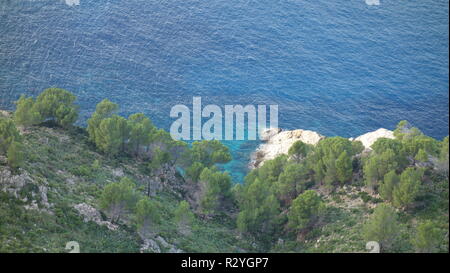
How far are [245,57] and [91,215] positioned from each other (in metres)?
62.9

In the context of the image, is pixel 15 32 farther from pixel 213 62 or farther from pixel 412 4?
pixel 412 4

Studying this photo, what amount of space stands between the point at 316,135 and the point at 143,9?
5259 centimetres

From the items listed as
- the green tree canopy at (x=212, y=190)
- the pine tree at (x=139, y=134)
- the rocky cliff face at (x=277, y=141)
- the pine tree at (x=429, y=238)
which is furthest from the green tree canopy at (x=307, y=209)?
the rocky cliff face at (x=277, y=141)

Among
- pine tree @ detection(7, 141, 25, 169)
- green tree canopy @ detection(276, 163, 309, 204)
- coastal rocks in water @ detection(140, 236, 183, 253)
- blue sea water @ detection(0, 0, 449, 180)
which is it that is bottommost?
coastal rocks in water @ detection(140, 236, 183, 253)

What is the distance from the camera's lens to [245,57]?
109125 mm

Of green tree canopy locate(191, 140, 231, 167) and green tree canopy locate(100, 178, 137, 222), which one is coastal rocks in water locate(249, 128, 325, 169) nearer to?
green tree canopy locate(191, 140, 231, 167)

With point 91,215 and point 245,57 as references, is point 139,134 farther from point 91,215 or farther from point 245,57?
point 245,57

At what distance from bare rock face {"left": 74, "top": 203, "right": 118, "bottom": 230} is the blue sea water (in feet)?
117

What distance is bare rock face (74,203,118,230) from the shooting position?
52.8 metres

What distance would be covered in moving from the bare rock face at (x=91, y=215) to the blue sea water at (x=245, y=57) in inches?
1408

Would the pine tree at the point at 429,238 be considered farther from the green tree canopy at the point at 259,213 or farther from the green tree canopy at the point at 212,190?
the green tree canopy at the point at 212,190

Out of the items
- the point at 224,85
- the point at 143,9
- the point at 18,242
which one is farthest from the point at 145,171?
the point at 143,9

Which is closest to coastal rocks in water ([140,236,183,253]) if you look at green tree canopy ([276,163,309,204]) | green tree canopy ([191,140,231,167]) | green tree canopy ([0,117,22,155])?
green tree canopy ([0,117,22,155])

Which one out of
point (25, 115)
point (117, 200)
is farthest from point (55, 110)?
point (117, 200)
